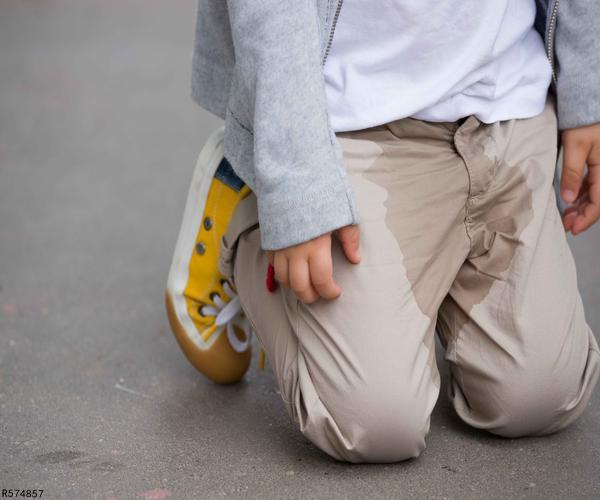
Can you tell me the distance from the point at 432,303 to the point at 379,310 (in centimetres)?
10

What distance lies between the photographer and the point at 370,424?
1498mm

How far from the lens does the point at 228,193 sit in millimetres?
1844

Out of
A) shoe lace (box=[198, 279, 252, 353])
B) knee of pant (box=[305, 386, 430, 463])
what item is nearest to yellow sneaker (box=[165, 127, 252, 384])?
shoe lace (box=[198, 279, 252, 353])

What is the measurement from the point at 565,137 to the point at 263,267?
1.98 ft

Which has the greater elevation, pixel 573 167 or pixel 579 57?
pixel 579 57

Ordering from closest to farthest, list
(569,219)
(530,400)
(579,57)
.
Answer: (530,400)
(579,57)
(569,219)

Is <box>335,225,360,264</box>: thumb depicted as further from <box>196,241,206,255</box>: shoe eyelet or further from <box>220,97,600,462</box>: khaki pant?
<box>196,241,206,255</box>: shoe eyelet

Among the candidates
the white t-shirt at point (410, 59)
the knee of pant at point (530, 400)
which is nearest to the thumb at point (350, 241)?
the white t-shirt at point (410, 59)

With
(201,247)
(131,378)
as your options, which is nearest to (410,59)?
(201,247)

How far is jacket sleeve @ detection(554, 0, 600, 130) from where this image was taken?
1716 mm

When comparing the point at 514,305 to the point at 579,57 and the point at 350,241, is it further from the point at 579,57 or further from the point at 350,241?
the point at 579,57

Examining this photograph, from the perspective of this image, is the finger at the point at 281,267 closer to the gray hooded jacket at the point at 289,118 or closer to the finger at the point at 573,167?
the gray hooded jacket at the point at 289,118

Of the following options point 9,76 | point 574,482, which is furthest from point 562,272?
point 9,76

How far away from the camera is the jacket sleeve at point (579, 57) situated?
1.72 m
